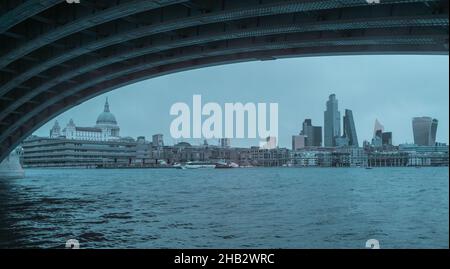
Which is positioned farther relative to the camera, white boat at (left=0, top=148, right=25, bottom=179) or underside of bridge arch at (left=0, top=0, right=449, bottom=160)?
white boat at (left=0, top=148, right=25, bottom=179)

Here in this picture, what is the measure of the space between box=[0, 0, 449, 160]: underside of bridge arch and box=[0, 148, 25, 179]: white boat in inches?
668

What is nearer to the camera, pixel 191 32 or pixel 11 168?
pixel 191 32

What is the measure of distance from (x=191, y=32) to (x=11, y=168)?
2732 centimetres

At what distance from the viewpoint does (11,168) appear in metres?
34.2

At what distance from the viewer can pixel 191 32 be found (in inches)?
534

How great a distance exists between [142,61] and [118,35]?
4.02m

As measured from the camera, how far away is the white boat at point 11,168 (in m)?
33.0

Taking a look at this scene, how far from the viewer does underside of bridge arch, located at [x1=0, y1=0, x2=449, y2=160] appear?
390 inches

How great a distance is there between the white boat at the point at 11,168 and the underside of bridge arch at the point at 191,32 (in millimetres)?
16957

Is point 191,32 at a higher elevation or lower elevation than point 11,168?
higher

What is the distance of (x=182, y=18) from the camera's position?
444 inches

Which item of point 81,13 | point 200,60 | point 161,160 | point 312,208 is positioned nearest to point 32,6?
point 81,13
